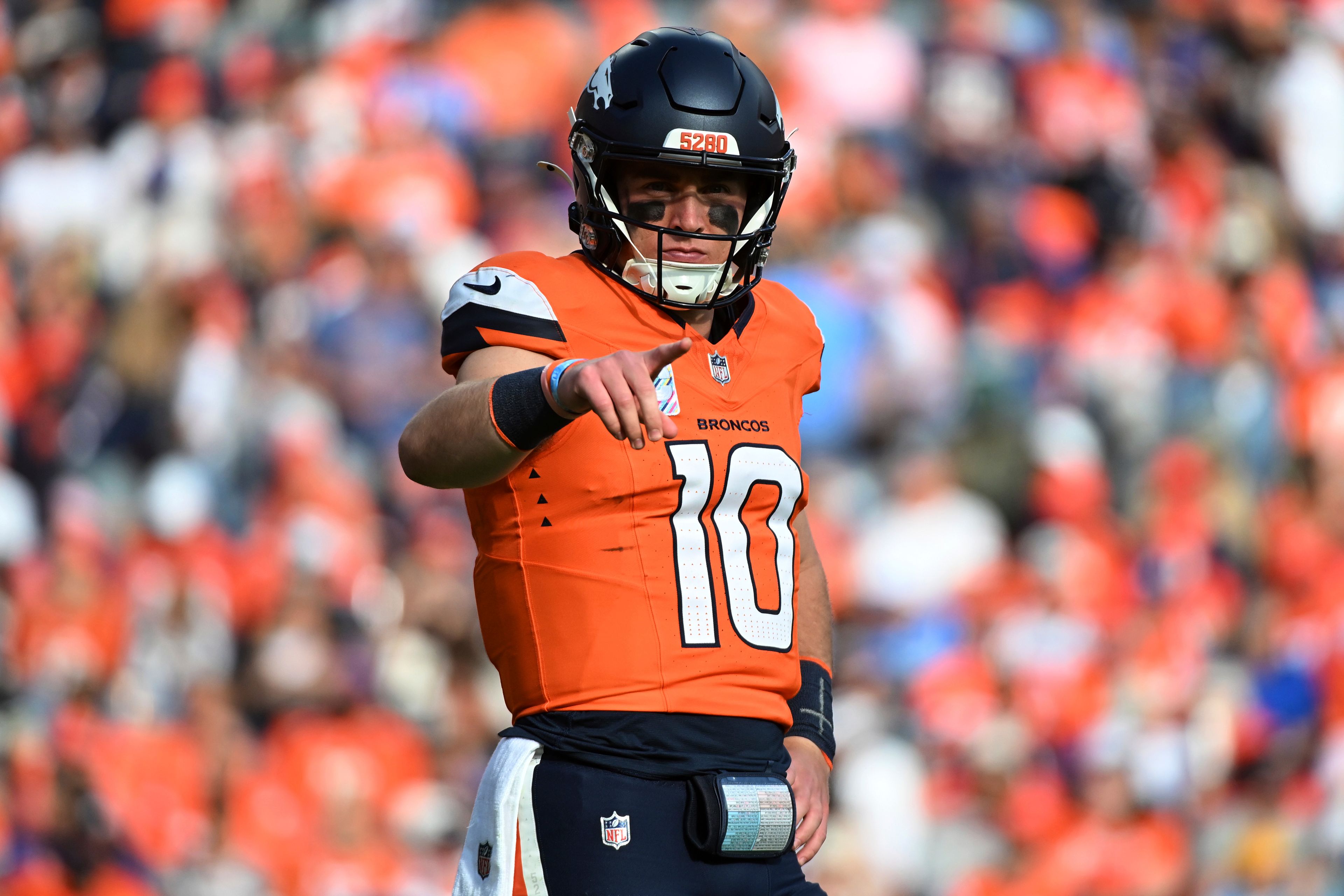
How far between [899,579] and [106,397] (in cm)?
381

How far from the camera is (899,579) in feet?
23.5

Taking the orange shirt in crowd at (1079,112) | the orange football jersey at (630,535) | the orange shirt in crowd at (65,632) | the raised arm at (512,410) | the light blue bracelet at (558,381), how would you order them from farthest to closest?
the orange shirt in crowd at (1079,112) < the orange shirt in crowd at (65,632) < the orange football jersey at (630,535) < the light blue bracelet at (558,381) < the raised arm at (512,410)

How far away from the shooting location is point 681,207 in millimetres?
2641

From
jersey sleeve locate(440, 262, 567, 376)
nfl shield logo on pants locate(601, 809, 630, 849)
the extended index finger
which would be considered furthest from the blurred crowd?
the extended index finger

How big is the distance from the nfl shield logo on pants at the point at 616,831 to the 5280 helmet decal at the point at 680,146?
80 cm

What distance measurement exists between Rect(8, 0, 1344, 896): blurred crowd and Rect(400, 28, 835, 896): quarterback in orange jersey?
3.84 m

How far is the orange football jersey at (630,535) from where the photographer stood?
2441 millimetres

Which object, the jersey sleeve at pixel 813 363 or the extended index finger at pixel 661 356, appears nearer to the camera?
the extended index finger at pixel 661 356

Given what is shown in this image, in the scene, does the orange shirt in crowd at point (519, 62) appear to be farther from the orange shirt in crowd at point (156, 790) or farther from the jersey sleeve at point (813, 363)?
the jersey sleeve at point (813, 363)

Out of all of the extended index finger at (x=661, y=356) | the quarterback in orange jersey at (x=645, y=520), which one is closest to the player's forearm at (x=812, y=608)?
the quarterback in orange jersey at (x=645, y=520)

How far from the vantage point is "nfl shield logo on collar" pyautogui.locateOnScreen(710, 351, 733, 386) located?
8.61ft

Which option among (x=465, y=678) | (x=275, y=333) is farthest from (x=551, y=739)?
(x=275, y=333)

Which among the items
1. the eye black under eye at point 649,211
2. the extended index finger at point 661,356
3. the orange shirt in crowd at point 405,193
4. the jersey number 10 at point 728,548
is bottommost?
the jersey number 10 at point 728,548

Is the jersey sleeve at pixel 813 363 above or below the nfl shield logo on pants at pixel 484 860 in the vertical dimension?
above
